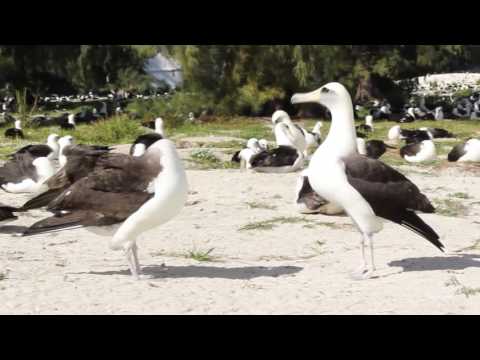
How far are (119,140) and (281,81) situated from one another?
555 inches

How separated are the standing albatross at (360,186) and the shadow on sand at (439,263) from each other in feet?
1.53

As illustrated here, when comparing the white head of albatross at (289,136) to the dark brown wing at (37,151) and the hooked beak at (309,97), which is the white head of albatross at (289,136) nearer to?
the dark brown wing at (37,151)

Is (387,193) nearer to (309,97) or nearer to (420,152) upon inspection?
(309,97)

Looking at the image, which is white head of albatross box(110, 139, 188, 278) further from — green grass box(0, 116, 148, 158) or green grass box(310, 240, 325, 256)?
green grass box(0, 116, 148, 158)

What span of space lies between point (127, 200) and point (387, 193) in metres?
2.63

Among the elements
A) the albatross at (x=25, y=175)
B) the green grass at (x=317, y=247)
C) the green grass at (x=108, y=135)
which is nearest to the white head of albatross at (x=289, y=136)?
the albatross at (x=25, y=175)

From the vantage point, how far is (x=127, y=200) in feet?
22.7

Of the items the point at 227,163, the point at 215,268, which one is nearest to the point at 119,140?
the point at 227,163

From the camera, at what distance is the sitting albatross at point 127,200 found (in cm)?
675

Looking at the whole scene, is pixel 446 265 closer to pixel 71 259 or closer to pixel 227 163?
pixel 71 259

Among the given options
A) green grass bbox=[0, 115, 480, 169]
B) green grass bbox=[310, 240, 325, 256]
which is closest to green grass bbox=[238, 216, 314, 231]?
green grass bbox=[310, 240, 325, 256]

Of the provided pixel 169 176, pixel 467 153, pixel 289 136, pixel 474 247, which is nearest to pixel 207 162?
pixel 289 136

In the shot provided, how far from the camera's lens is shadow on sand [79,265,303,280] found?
7413 millimetres

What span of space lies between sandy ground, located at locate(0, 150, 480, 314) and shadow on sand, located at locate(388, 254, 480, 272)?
0.4 inches
